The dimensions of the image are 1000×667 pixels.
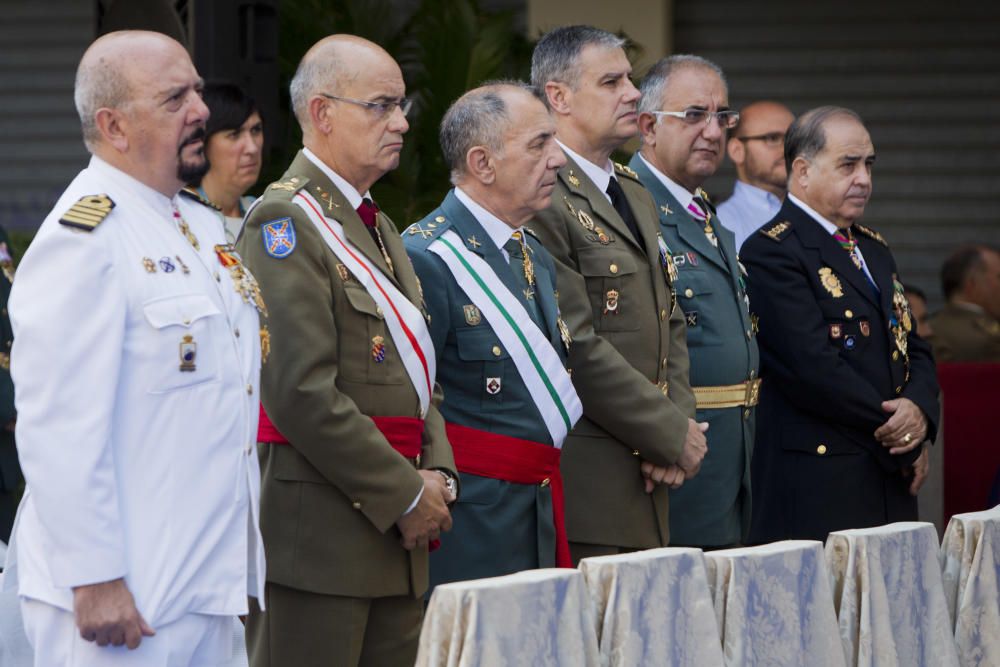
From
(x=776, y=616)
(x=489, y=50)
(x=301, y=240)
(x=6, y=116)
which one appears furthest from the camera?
(x=6, y=116)

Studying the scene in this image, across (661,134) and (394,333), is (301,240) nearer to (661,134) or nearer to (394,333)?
(394,333)

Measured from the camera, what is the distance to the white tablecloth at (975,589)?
330 centimetres

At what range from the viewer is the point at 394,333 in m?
3.16

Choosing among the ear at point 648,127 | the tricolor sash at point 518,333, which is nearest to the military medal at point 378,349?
the tricolor sash at point 518,333

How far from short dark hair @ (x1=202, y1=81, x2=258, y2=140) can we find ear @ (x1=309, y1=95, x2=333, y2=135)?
173 cm

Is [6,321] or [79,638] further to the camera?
[6,321]

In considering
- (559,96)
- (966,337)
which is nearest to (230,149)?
(559,96)

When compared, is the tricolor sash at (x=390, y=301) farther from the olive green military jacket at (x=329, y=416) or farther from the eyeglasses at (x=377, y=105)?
the eyeglasses at (x=377, y=105)

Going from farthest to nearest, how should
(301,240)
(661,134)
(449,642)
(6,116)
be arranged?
(6,116) < (661,134) < (301,240) < (449,642)

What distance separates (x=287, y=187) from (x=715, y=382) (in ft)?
4.78

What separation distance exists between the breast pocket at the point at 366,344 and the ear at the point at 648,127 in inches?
58.4

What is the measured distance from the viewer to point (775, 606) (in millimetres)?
2838

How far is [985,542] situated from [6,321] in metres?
2.65

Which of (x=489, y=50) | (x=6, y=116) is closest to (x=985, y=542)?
(x=489, y=50)
